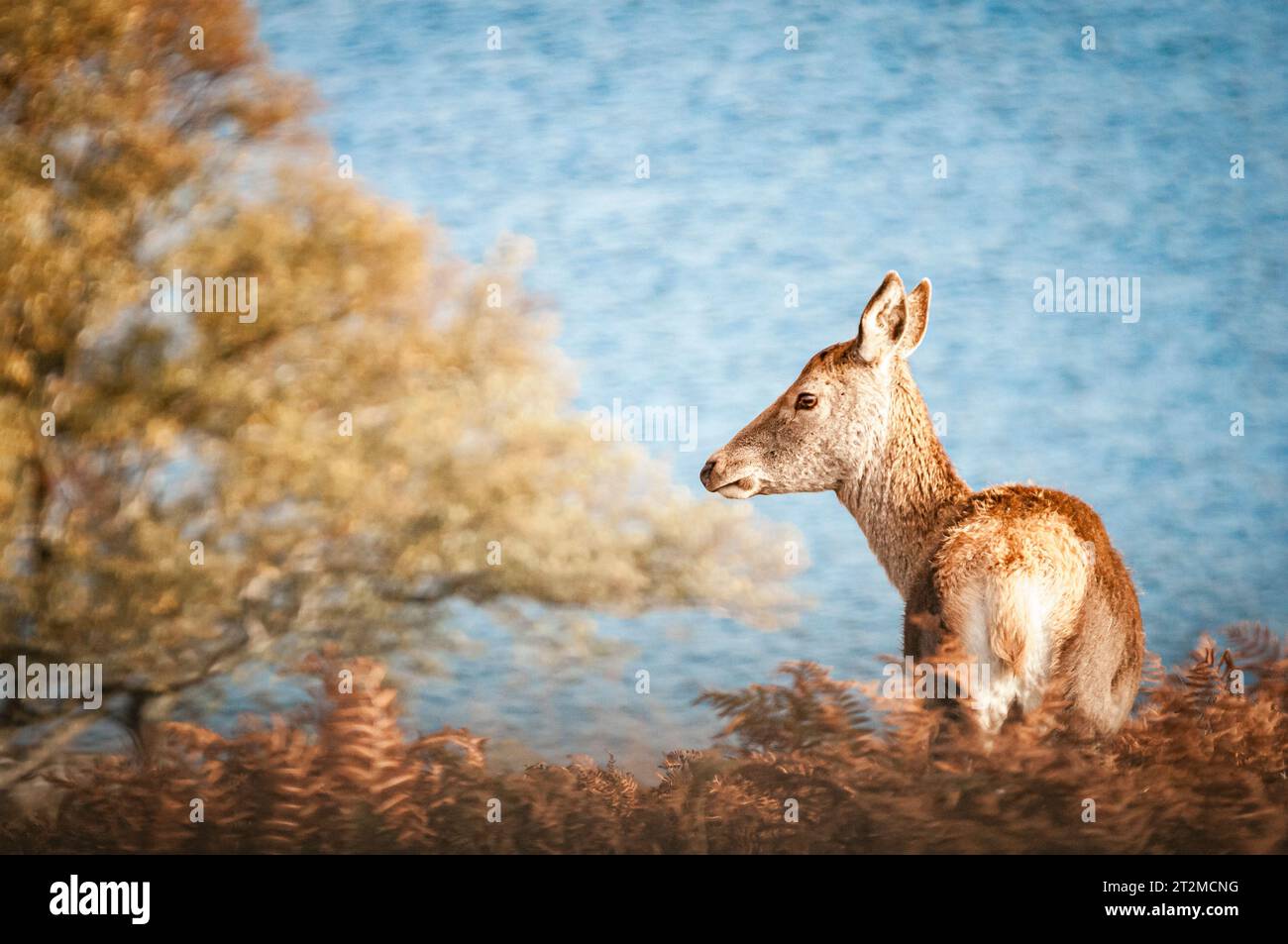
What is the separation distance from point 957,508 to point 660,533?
73.1 inches

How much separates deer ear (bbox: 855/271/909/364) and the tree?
1.49 metres

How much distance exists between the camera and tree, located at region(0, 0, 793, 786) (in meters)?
4.56

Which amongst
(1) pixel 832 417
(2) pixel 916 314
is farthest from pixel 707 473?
(2) pixel 916 314

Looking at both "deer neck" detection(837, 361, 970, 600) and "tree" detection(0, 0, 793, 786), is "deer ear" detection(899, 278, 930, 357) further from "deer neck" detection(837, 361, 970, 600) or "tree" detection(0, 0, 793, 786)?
"tree" detection(0, 0, 793, 786)

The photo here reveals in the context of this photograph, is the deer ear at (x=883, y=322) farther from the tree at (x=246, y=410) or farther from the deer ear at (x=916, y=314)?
the tree at (x=246, y=410)

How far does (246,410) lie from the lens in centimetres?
471

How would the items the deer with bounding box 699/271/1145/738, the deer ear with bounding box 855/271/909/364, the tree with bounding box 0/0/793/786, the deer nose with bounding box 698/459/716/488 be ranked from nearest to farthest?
1. the deer with bounding box 699/271/1145/738
2. the deer ear with bounding box 855/271/909/364
3. the deer nose with bounding box 698/459/716/488
4. the tree with bounding box 0/0/793/786

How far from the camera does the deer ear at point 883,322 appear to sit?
130 inches

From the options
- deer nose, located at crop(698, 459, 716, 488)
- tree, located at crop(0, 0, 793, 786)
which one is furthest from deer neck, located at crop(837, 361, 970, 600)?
tree, located at crop(0, 0, 793, 786)

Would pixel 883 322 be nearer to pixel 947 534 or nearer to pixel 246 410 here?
pixel 947 534

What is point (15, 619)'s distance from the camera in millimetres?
4508

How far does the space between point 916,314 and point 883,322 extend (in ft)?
0.30

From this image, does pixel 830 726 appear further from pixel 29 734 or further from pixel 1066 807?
pixel 29 734
